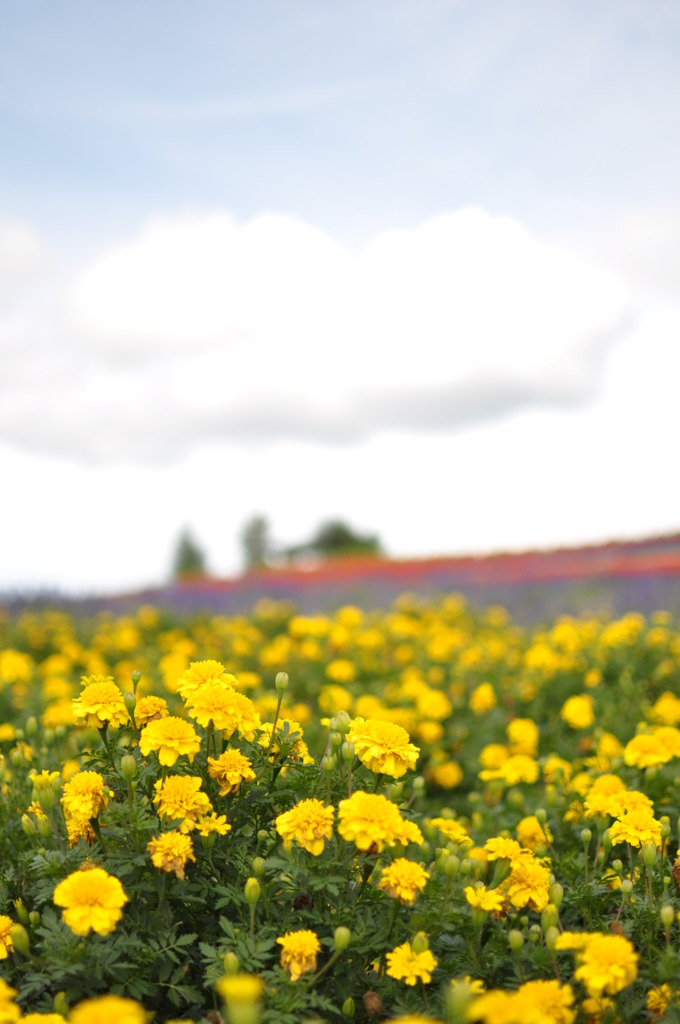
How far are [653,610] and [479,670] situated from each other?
12.9 feet

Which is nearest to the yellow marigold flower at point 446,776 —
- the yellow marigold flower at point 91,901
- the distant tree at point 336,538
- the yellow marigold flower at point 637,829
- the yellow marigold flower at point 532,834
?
the yellow marigold flower at point 532,834

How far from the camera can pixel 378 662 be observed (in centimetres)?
653

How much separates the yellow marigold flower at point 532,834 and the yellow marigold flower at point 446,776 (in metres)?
1.50

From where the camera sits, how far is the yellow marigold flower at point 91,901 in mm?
1763

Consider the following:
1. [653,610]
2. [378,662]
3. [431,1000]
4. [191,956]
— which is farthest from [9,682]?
[653,610]

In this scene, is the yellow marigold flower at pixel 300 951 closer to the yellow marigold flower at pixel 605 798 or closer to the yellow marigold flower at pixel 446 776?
the yellow marigold flower at pixel 605 798

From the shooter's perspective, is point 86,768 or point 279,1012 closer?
point 279,1012

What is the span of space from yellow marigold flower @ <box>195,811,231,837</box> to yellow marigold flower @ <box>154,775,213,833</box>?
0.02 meters

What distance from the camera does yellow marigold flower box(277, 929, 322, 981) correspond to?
1.88 metres

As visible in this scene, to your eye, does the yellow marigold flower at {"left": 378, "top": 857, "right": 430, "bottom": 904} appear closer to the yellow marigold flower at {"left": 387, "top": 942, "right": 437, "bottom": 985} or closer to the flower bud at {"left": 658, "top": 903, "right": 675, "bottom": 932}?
the yellow marigold flower at {"left": 387, "top": 942, "right": 437, "bottom": 985}

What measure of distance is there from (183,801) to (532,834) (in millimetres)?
1368

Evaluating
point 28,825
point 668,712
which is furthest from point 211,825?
point 668,712

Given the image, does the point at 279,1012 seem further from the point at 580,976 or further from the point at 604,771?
the point at 604,771

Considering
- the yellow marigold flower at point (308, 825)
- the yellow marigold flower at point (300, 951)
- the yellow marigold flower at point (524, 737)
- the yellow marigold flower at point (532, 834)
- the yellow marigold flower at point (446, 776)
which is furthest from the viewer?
the yellow marigold flower at point (446, 776)
